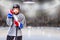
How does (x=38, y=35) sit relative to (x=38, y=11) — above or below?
below

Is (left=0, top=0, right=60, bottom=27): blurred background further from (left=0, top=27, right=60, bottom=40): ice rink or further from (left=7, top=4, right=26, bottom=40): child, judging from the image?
(left=7, top=4, right=26, bottom=40): child

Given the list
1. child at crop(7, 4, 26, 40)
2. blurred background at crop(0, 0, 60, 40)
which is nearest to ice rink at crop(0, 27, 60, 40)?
blurred background at crop(0, 0, 60, 40)

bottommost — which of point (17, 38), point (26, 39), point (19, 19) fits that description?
point (26, 39)

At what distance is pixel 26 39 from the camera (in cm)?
1081

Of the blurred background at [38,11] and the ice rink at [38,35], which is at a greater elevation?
the blurred background at [38,11]

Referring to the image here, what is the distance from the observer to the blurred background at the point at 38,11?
16266 mm

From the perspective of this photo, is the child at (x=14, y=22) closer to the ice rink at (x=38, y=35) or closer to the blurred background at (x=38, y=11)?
the ice rink at (x=38, y=35)

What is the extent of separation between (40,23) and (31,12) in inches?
35.8

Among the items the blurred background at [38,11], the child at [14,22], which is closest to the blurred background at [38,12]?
the blurred background at [38,11]

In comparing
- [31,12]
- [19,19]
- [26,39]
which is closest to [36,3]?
[31,12]

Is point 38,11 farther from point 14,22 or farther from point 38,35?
point 14,22

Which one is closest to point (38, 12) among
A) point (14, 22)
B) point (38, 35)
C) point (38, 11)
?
point (38, 11)

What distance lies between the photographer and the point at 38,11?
645 inches

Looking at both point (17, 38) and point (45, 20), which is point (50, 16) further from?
point (17, 38)
